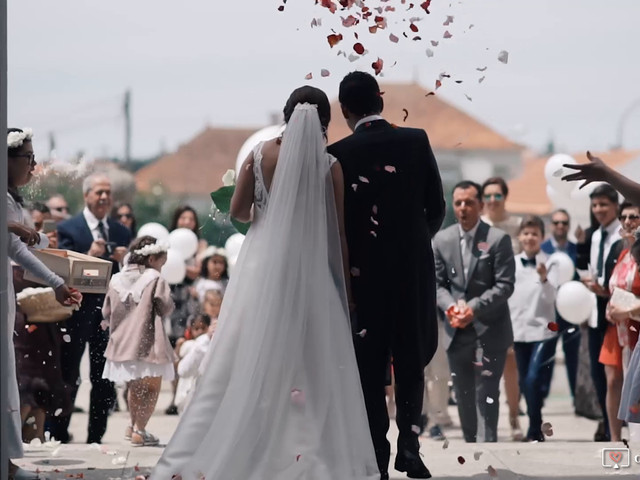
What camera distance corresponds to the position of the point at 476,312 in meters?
8.93

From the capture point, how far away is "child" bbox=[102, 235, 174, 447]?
8961 mm

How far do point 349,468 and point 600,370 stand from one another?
14.1 ft

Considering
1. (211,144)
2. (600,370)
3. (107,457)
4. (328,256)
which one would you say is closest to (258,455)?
(328,256)

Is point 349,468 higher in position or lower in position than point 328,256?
lower

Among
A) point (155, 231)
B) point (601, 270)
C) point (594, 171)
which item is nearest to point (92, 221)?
point (155, 231)

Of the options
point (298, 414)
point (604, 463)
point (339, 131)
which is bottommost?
point (604, 463)

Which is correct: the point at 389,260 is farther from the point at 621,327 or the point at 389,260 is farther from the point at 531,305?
the point at 531,305

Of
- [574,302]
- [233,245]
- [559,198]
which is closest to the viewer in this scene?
[574,302]

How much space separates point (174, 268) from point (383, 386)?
16.8 feet

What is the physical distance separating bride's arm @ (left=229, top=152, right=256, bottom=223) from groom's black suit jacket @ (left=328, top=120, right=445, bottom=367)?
0.44 m

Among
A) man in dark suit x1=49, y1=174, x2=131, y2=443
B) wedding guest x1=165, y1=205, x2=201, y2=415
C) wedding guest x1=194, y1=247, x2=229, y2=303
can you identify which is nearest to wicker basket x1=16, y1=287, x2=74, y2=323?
man in dark suit x1=49, y1=174, x2=131, y2=443

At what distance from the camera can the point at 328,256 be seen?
251 inches

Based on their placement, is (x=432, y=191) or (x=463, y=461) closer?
(x=432, y=191)

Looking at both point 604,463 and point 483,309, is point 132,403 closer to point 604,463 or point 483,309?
point 483,309
